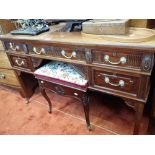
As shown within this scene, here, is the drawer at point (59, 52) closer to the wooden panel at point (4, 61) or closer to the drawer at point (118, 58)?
the drawer at point (118, 58)

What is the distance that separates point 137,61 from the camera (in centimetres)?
80

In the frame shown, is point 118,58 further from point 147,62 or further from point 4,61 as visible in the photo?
point 4,61

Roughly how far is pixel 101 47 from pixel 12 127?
109 cm

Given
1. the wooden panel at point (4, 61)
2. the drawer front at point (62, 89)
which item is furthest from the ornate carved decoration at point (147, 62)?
the wooden panel at point (4, 61)

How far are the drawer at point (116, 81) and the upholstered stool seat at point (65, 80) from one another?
0.10 m

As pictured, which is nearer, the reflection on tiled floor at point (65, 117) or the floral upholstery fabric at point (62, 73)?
the floral upholstery fabric at point (62, 73)

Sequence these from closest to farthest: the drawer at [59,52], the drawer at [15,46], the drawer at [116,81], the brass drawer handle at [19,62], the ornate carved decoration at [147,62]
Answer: the ornate carved decoration at [147,62] < the drawer at [116,81] < the drawer at [59,52] < the drawer at [15,46] < the brass drawer handle at [19,62]

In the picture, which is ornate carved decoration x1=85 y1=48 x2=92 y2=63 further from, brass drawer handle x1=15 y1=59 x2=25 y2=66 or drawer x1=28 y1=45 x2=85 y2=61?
brass drawer handle x1=15 y1=59 x2=25 y2=66

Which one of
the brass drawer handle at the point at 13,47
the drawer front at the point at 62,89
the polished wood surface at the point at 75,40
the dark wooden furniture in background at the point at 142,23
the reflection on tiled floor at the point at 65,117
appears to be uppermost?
the dark wooden furniture in background at the point at 142,23

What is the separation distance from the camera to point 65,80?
1.11 m

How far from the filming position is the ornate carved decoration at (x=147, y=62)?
2.47 ft

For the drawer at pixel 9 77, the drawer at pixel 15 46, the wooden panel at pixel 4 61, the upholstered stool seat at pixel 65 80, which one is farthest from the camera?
the drawer at pixel 9 77

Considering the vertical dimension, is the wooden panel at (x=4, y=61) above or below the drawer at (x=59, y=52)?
below
